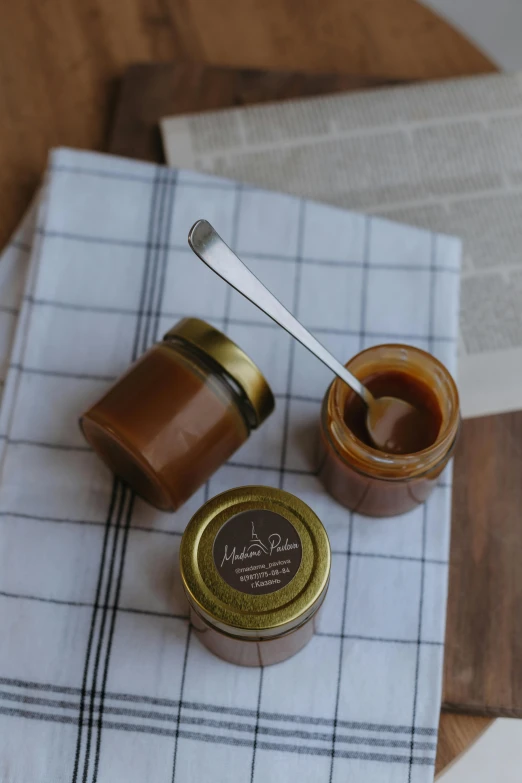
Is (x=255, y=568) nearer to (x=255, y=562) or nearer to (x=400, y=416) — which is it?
(x=255, y=562)

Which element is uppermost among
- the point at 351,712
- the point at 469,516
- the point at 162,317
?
the point at 162,317

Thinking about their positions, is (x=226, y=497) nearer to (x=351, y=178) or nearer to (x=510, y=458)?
(x=510, y=458)

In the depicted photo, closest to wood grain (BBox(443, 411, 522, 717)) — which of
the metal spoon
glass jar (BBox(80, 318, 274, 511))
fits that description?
the metal spoon

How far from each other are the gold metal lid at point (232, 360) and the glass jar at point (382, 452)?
0.17ft

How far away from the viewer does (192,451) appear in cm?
65

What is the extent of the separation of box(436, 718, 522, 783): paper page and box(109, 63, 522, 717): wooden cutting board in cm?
7

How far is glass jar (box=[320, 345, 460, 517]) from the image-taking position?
24.2 inches

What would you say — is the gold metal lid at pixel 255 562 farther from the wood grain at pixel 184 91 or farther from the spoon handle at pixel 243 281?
the wood grain at pixel 184 91

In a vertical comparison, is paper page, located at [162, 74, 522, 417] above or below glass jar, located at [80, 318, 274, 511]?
→ above

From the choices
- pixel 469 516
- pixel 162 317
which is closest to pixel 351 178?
pixel 162 317

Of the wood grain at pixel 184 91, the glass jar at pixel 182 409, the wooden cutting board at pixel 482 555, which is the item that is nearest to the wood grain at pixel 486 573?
the wooden cutting board at pixel 482 555

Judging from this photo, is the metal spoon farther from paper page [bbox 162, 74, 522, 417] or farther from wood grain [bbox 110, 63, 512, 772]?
paper page [bbox 162, 74, 522, 417]

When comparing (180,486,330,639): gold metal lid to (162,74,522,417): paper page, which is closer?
(180,486,330,639): gold metal lid

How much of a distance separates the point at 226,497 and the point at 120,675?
0.59ft
